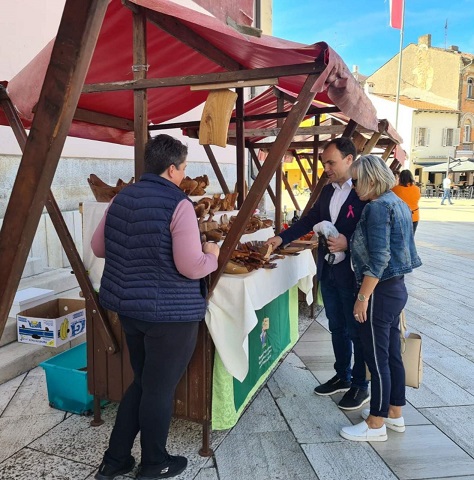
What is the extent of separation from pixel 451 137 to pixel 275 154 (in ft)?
141

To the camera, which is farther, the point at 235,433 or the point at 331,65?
the point at 235,433

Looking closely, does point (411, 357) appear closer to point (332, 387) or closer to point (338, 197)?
A: point (332, 387)

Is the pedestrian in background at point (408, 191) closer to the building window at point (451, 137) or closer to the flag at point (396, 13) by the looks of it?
the flag at point (396, 13)

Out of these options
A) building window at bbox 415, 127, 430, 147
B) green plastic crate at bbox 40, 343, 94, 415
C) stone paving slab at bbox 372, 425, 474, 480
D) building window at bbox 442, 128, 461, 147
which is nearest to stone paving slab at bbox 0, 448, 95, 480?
Result: green plastic crate at bbox 40, 343, 94, 415

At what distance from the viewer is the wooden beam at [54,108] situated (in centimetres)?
82

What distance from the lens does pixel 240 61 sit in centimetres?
324

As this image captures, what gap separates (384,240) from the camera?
2.35 m

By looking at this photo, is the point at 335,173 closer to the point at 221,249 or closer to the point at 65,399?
the point at 221,249

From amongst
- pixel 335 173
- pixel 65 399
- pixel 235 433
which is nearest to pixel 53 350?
pixel 65 399

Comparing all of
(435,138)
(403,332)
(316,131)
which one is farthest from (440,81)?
(403,332)

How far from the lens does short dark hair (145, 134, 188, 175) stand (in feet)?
6.46

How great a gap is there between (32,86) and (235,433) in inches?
95.5

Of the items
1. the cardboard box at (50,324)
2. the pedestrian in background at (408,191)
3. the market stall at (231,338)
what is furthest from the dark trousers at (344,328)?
the pedestrian in background at (408,191)

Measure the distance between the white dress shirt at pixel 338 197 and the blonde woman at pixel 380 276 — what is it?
368 mm
